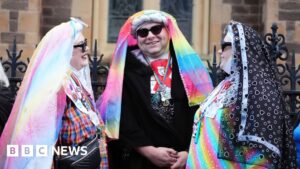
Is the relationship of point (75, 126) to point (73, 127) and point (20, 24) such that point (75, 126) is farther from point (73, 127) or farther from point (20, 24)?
point (20, 24)

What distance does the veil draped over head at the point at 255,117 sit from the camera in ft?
10.7

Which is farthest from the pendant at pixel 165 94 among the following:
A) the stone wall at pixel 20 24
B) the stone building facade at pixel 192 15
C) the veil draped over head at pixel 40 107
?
the stone building facade at pixel 192 15

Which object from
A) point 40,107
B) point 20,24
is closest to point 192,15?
point 20,24

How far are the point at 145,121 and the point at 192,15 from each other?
5.95m

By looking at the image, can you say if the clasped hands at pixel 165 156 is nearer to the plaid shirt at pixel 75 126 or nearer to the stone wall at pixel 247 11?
the plaid shirt at pixel 75 126

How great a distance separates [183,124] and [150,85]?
0.30 m

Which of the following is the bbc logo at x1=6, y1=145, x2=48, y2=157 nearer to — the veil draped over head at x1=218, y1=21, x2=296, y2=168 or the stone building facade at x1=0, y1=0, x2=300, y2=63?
the veil draped over head at x1=218, y1=21, x2=296, y2=168

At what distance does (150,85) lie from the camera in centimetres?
392

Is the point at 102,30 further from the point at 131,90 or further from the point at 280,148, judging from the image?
the point at 280,148

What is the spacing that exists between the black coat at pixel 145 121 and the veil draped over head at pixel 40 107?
529 mm

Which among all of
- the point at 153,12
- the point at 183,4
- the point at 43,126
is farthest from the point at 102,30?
the point at 43,126

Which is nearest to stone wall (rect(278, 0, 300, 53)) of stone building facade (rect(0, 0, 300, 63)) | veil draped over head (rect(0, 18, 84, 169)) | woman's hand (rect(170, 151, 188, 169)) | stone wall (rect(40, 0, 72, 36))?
stone building facade (rect(0, 0, 300, 63))

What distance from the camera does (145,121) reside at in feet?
12.7

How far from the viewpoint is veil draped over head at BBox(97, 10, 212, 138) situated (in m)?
3.89
